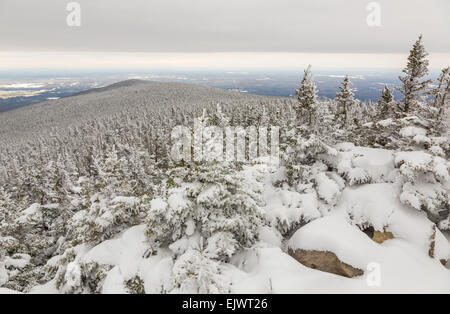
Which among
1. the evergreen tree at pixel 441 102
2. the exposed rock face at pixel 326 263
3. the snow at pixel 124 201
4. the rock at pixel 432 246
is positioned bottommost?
the exposed rock face at pixel 326 263

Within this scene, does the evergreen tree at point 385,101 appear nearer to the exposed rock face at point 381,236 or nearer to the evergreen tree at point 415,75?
the evergreen tree at point 415,75

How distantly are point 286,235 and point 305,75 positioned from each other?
1078 centimetres

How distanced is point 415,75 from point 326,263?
18043 mm

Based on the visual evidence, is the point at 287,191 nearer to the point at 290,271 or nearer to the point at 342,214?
the point at 342,214

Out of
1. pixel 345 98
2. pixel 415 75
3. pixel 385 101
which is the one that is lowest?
pixel 385 101

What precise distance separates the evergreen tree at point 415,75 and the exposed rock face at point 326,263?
612 inches

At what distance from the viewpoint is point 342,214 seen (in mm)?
11086

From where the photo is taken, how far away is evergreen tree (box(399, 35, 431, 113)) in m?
18.4

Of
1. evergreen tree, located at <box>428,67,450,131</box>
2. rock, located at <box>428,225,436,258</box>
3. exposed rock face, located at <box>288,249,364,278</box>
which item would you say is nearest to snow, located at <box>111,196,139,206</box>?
exposed rock face, located at <box>288,249,364,278</box>

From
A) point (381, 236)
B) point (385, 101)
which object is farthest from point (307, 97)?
point (385, 101)

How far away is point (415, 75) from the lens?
18688mm

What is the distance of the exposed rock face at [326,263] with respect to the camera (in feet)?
28.4

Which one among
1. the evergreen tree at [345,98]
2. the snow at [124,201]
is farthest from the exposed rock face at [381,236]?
the evergreen tree at [345,98]

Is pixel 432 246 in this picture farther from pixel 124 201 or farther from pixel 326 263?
pixel 124 201
